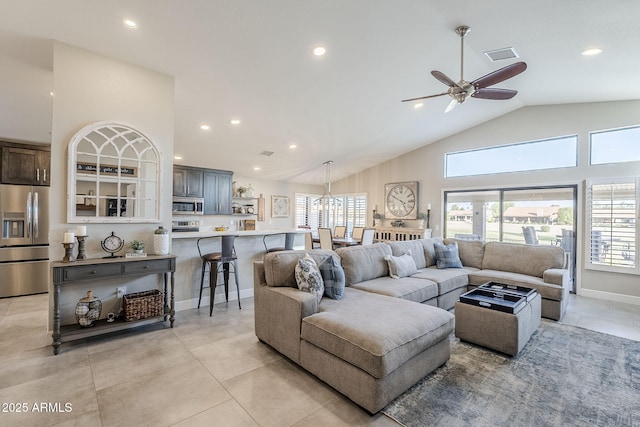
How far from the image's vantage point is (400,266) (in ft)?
13.3

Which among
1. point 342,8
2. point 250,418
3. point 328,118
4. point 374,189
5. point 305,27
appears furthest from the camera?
point 374,189

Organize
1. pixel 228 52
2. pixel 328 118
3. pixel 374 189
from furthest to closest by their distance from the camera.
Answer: pixel 374 189 → pixel 328 118 → pixel 228 52

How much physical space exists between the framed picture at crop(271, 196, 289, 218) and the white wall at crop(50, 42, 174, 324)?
16.4 ft

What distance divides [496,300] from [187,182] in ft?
20.9

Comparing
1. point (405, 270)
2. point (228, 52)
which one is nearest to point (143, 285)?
point (228, 52)

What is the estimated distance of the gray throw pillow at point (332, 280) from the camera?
2936 millimetres

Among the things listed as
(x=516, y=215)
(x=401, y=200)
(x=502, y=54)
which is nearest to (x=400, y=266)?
(x=502, y=54)

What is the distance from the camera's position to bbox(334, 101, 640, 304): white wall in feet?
16.2

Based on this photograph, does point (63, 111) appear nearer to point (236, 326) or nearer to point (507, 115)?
point (236, 326)

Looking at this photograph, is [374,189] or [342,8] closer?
[342,8]

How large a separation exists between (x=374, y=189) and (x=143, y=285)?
664cm

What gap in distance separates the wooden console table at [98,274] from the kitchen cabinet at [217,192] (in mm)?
3890

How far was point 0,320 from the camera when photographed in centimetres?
357

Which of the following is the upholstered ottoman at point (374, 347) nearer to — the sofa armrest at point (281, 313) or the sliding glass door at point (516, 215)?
the sofa armrest at point (281, 313)
